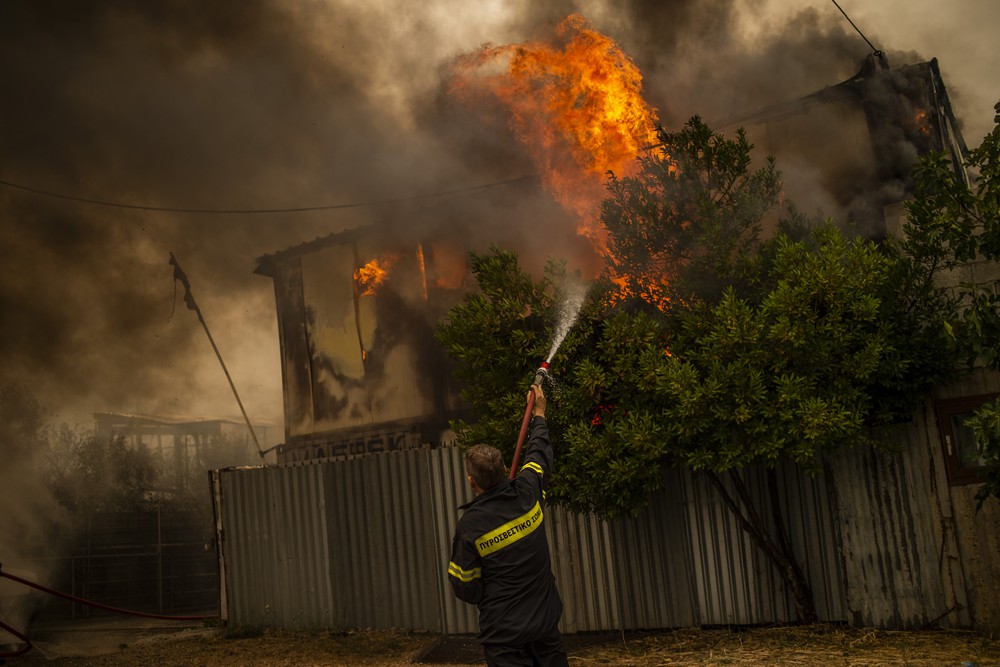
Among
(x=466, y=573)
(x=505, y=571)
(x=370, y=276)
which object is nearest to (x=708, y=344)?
(x=505, y=571)

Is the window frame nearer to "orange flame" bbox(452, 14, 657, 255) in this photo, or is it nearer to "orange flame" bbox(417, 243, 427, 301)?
"orange flame" bbox(452, 14, 657, 255)

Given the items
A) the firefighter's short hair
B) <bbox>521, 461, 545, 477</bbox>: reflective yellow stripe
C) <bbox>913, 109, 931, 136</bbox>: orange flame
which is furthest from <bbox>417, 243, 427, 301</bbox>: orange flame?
the firefighter's short hair

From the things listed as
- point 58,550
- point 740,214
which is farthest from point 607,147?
point 58,550

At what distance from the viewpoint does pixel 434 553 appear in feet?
32.9

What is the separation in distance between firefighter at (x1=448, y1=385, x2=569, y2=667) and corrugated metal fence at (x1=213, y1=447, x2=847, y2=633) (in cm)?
468

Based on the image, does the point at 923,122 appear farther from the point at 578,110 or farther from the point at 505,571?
the point at 505,571

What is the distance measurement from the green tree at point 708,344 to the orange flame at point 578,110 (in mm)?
2386

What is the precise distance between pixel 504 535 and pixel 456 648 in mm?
5707

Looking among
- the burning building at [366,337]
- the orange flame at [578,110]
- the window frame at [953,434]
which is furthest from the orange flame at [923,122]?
the burning building at [366,337]

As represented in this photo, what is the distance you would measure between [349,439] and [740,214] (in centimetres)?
1296

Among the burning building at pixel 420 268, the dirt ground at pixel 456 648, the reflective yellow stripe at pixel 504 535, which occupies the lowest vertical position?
the dirt ground at pixel 456 648

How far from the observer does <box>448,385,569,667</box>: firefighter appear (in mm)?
4117

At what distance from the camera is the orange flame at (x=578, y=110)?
11070mm

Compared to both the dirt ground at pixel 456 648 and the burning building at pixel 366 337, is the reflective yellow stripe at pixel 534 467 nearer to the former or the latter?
the dirt ground at pixel 456 648
